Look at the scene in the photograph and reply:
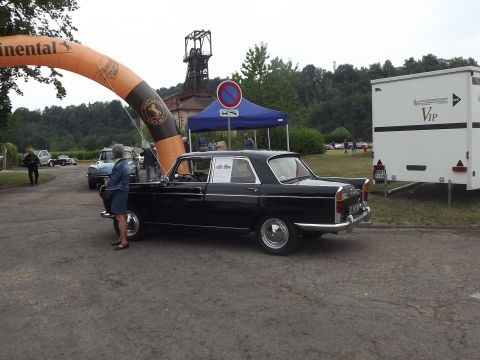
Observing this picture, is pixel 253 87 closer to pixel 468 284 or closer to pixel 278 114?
pixel 278 114

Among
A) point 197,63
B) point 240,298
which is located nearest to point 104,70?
point 240,298

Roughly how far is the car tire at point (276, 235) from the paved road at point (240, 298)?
0.65 ft

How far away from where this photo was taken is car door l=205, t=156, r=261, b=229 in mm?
7281

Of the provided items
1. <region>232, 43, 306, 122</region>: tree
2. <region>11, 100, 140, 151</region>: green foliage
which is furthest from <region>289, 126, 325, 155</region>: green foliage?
<region>11, 100, 140, 151</region>: green foliage

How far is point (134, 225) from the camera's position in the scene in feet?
27.2

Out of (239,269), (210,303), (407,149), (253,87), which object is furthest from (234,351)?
(253,87)

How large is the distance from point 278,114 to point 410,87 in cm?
534

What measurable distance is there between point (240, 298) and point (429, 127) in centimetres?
741

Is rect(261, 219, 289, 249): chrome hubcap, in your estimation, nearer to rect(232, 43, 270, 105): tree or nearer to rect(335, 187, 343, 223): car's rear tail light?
rect(335, 187, 343, 223): car's rear tail light

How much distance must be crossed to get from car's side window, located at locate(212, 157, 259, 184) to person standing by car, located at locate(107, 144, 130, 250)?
1.44 meters

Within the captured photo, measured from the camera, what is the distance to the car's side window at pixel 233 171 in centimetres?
743

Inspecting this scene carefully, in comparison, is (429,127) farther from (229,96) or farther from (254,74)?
(254,74)

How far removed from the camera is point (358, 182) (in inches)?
308

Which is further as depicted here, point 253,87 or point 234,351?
point 253,87
